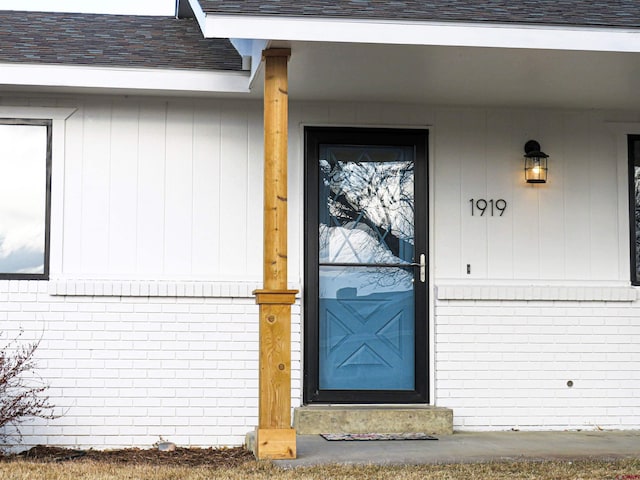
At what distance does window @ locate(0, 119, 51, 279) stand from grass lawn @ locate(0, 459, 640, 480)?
6.38 ft

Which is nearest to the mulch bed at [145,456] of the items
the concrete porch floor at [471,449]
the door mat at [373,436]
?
the concrete porch floor at [471,449]

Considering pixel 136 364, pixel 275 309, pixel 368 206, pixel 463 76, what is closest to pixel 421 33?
pixel 463 76

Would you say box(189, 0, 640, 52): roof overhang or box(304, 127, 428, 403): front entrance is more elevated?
box(189, 0, 640, 52): roof overhang

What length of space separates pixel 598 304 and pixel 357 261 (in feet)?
6.51

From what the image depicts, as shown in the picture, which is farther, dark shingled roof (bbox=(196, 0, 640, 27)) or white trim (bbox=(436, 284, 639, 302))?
white trim (bbox=(436, 284, 639, 302))

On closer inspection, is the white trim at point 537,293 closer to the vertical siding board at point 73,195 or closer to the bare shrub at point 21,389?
the vertical siding board at point 73,195

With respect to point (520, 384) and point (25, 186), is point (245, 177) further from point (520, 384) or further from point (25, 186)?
point (520, 384)

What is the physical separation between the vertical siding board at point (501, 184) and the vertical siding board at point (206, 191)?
2.17m

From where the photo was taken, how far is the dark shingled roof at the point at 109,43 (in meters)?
7.52

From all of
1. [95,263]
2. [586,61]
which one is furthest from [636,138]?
[95,263]

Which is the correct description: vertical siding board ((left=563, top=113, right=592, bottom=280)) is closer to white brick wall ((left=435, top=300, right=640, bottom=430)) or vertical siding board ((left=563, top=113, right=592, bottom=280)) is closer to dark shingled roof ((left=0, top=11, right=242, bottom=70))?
white brick wall ((left=435, top=300, right=640, bottom=430))

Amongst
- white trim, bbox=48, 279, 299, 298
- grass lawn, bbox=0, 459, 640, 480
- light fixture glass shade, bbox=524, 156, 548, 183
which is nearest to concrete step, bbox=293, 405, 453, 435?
white trim, bbox=48, 279, 299, 298

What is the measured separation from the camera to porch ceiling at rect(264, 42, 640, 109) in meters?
6.47

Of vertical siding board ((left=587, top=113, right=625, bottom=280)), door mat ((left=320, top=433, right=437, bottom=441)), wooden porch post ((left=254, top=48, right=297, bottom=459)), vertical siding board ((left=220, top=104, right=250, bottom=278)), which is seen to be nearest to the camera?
wooden porch post ((left=254, top=48, right=297, bottom=459))
